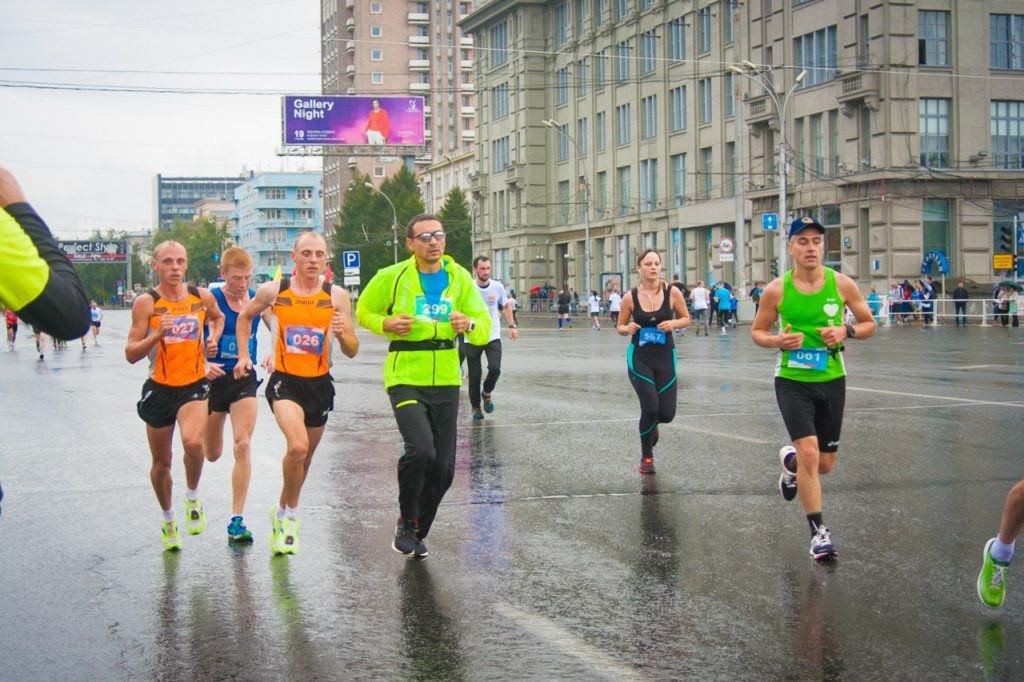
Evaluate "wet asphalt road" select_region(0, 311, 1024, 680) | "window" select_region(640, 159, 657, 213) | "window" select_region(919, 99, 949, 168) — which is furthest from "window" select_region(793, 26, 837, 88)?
"wet asphalt road" select_region(0, 311, 1024, 680)

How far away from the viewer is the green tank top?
7.56 m

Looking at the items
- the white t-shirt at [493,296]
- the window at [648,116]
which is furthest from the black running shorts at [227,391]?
the window at [648,116]

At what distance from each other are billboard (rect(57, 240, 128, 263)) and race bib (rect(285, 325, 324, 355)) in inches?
5608

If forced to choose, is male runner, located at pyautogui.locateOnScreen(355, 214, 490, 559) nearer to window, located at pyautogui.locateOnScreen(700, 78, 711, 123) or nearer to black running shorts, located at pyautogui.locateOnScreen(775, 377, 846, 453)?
black running shorts, located at pyautogui.locateOnScreen(775, 377, 846, 453)

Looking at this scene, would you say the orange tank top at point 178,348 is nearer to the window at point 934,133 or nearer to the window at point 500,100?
the window at point 934,133

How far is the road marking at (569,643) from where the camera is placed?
5012 millimetres

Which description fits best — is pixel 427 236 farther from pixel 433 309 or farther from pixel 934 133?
pixel 934 133

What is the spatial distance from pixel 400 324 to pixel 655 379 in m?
4.36

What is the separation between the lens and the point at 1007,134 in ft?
155

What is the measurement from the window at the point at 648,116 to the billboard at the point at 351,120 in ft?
53.0

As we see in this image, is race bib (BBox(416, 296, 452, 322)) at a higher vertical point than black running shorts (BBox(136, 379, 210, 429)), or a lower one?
higher

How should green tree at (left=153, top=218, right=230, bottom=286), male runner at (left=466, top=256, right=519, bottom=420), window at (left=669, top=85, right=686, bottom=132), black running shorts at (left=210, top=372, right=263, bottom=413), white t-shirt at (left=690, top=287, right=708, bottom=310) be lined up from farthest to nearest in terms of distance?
green tree at (left=153, top=218, right=230, bottom=286)
window at (left=669, top=85, right=686, bottom=132)
white t-shirt at (left=690, top=287, right=708, bottom=310)
male runner at (left=466, top=256, right=519, bottom=420)
black running shorts at (left=210, top=372, right=263, bottom=413)

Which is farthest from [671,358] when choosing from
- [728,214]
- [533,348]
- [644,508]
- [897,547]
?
[728,214]

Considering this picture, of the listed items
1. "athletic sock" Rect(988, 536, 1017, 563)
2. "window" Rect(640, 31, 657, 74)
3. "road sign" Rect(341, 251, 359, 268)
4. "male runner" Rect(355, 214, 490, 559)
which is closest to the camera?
"athletic sock" Rect(988, 536, 1017, 563)
